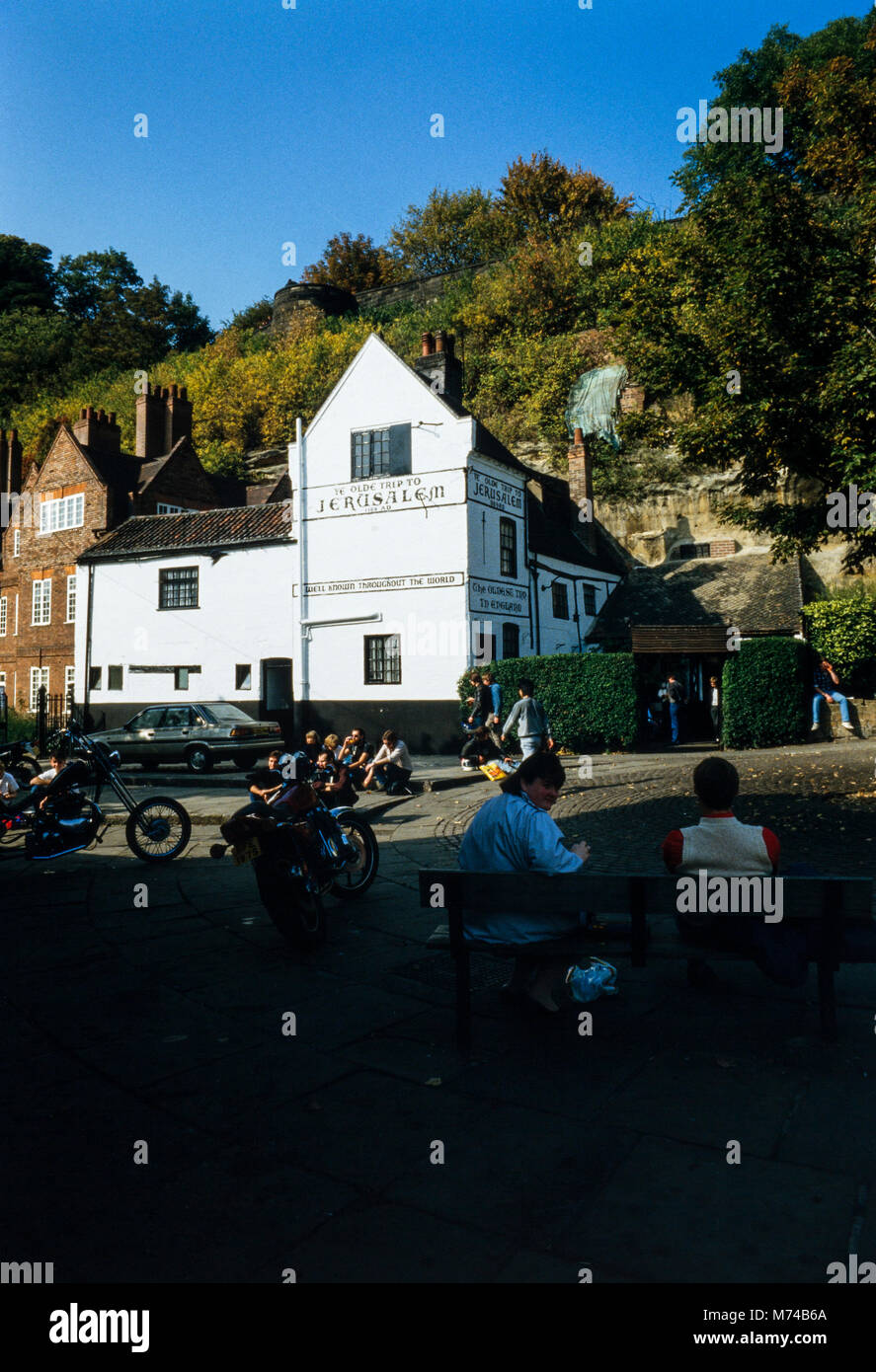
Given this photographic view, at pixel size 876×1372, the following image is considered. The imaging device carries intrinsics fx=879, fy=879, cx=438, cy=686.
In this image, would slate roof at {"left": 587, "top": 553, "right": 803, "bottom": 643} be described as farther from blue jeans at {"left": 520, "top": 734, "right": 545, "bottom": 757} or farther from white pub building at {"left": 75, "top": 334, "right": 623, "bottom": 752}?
blue jeans at {"left": 520, "top": 734, "right": 545, "bottom": 757}

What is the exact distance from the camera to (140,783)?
62.0ft

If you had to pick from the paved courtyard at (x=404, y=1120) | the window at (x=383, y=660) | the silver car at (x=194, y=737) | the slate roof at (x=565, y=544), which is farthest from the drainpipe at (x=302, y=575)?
the paved courtyard at (x=404, y=1120)

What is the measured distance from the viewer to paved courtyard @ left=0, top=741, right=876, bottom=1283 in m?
2.70

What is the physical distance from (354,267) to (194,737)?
5496 cm

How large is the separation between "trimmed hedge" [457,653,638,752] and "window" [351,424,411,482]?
8166 mm

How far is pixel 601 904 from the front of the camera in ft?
13.8

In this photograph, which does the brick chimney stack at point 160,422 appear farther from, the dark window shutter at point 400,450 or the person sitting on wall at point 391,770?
the person sitting on wall at point 391,770

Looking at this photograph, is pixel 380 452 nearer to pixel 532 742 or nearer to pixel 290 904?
pixel 532 742

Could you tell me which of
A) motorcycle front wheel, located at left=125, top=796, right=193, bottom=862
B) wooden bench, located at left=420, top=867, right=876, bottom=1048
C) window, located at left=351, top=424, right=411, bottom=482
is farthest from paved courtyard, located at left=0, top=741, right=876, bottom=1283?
window, located at left=351, top=424, right=411, bottom=482

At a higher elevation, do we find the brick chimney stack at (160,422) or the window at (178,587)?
the brick chimney stack at (160,422)

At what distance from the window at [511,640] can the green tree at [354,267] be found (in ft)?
153

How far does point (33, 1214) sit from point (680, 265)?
1766 centimetres

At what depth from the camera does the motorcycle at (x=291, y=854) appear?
20.3ft

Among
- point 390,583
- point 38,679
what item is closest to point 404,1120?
point 390,583
